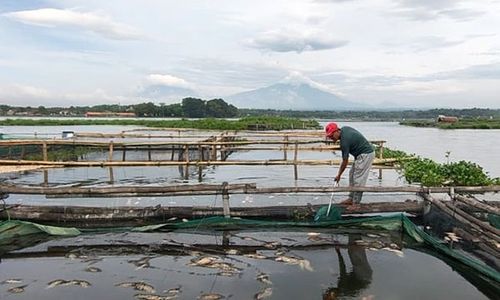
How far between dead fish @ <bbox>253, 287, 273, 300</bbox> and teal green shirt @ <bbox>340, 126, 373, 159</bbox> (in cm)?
331

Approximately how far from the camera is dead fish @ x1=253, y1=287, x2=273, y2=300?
196 inches

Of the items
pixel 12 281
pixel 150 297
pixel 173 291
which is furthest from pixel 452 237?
pixel 12 281

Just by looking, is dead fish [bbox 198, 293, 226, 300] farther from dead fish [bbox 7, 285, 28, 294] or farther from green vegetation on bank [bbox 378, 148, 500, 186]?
green vegetation on bank [bbox 378, 148, 500, 186]

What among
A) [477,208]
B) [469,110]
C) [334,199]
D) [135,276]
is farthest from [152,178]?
[469,110]

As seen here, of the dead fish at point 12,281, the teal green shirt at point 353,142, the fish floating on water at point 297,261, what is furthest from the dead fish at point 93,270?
the teal green shirt at point 353,142

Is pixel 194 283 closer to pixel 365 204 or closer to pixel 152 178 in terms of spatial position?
pixel 365 204

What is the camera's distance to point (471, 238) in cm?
619

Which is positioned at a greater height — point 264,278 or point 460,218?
point 460,218

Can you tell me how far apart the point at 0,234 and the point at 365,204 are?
226 inches

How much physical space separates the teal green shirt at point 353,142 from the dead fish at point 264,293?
331 centimetres

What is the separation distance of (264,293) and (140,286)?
1.40 metres

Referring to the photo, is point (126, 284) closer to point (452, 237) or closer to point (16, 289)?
point (16, 289)

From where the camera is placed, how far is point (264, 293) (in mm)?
5082

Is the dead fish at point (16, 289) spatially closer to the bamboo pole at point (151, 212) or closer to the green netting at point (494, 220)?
the bamboo pole at point (151, 212)
